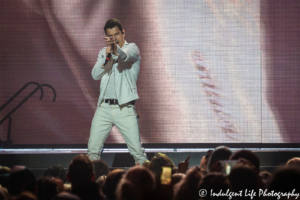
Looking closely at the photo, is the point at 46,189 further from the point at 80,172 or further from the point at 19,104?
the point at 19,104

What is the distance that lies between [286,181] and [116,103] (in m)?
2.06

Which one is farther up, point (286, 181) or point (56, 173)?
point (286, 181)

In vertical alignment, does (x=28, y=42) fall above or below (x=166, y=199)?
above

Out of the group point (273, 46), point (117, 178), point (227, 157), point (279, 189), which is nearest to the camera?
Answer: point (279, 189)

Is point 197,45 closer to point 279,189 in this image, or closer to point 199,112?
point 199,112

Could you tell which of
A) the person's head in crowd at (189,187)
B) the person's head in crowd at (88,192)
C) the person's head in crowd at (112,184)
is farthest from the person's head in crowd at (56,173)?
the person's head in crowd at (189,187)

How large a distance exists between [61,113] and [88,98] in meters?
0.35

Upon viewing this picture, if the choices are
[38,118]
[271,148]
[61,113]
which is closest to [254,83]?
[271,148]

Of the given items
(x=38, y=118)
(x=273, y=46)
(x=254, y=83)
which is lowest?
(x=38, y=118)

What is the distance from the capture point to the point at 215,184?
1.65 meters

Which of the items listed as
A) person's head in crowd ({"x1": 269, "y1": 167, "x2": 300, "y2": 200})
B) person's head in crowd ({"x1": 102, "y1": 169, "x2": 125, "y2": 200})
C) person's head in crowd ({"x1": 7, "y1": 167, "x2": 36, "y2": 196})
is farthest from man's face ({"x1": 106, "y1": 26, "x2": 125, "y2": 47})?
person's head in crowd ({"x1": 269, "y1": 167, "x2": 300, "y2": 200})

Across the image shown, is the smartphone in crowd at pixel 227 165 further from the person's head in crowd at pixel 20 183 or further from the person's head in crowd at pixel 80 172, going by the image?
the person's head in crowd at pixel 20 183

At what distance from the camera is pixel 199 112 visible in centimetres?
426

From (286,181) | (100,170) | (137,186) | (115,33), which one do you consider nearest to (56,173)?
(100,170)
